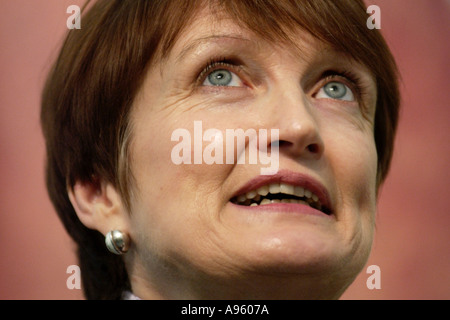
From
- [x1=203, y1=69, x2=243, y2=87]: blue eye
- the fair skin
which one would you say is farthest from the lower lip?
[x1=203, y1=69, x2=243, y2=87]: blue eye

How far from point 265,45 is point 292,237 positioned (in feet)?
1.12

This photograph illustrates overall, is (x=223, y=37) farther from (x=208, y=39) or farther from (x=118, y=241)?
(x=118, y=241)

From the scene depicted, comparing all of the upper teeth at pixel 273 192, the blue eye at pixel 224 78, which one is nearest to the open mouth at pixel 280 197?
the upper teeth at pixel 273 192

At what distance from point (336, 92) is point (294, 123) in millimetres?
227

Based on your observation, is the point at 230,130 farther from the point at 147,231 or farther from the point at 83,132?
the point at 83,132

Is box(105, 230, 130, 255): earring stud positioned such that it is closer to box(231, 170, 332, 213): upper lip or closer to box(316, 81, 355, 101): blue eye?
box(231, 170, 332, 213): upper lip

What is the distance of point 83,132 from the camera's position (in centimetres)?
125

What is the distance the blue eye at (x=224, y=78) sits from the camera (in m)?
1.14

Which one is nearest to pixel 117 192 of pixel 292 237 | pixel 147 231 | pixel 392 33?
pixel 147 231

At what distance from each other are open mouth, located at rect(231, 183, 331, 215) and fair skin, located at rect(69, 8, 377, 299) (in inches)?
0.7

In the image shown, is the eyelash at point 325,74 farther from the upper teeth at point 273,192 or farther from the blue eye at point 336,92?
the upper teeth at point 273,192

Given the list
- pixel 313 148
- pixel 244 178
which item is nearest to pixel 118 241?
pixel 244 178

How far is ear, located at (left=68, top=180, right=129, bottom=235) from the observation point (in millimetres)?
1201

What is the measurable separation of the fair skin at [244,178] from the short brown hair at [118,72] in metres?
0.03
